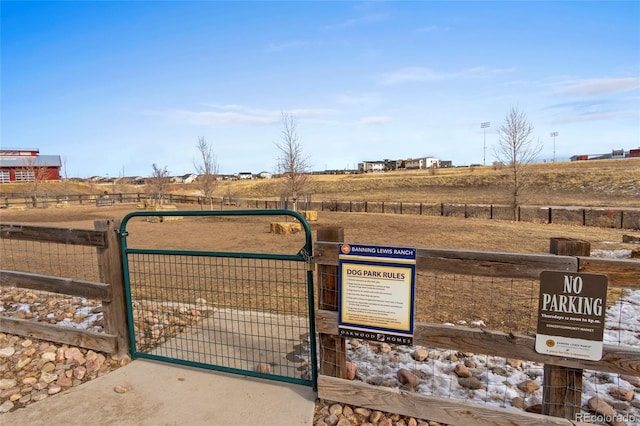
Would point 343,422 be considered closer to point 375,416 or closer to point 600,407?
point 375,416

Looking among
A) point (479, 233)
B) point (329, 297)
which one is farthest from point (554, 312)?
point (479, 233)

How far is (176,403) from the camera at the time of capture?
10.8 ft

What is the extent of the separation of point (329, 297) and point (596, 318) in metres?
1.87

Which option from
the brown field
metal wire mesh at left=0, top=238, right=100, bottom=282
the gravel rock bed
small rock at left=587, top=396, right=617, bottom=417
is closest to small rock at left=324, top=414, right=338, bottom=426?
the gravel rock bed

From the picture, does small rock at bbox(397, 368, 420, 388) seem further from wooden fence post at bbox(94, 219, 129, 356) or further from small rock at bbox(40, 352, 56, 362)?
small rock at bbox(40, 352, 56, 362)

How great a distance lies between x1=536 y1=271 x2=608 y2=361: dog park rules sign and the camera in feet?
8.25

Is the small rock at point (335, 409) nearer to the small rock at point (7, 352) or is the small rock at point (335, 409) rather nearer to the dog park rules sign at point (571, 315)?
the dog park rules sign at point (571, 315)

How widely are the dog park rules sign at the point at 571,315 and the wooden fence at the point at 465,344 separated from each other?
5 centimetres

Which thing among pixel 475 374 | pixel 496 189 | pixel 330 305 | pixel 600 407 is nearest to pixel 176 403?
pixel 330 305

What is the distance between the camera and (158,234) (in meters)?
16.7

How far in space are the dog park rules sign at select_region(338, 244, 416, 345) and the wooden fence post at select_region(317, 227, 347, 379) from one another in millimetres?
92

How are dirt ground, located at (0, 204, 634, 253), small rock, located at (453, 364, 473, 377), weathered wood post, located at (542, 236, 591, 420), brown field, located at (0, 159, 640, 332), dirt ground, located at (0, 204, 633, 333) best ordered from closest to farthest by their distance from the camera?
weathered wood post, located at (542, 236, 591, 420) < small rock, located at (453, 364, 473, 377) < dirt ground, located at (0, 204, 633, 333) < brown field, located at (0, 159, 640, 332) < dirt ground, located at (0, 204, 634, 253)

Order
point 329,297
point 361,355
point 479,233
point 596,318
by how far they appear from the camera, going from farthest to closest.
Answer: point 479,233 → point 361,355 → point 329,297 → point 596,318

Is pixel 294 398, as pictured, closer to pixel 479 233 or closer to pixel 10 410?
pixel 10 410
